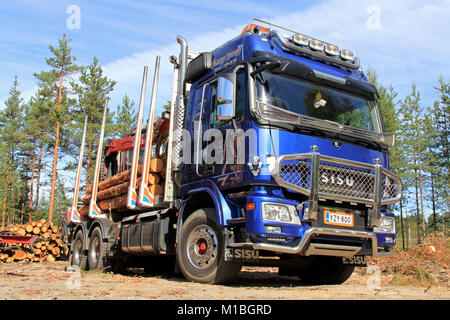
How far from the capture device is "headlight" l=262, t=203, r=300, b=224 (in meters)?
5.41

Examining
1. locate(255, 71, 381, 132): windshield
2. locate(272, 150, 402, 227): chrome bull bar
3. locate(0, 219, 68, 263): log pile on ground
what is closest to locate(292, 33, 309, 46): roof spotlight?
locate(255, 71, 381, 132): windshield

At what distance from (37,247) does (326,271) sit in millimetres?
12617

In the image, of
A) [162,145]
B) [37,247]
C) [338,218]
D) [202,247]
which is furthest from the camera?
[37,247]

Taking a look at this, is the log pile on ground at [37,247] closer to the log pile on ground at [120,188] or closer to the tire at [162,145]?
the log pile on ground at [120,188]

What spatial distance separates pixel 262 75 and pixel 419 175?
109 feet

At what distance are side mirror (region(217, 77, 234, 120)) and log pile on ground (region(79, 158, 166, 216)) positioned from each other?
2.54 metres

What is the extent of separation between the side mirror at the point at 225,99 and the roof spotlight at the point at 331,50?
6.37 ft

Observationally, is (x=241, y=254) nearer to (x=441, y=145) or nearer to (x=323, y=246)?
(x=323, y=246)

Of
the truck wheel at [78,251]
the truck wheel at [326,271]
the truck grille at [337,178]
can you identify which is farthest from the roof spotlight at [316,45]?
the truck wheel at [78,251]

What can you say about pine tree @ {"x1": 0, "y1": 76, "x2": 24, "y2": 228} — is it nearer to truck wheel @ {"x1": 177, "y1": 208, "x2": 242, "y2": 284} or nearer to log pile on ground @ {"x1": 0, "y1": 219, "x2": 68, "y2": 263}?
log pile on ground @ {"x1": 0, "y1": 219, "x2": 68, "y2": 263}

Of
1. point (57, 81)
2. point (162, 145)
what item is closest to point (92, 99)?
point (57, 81)

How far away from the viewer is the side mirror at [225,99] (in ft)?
19.6

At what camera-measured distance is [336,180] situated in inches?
233
